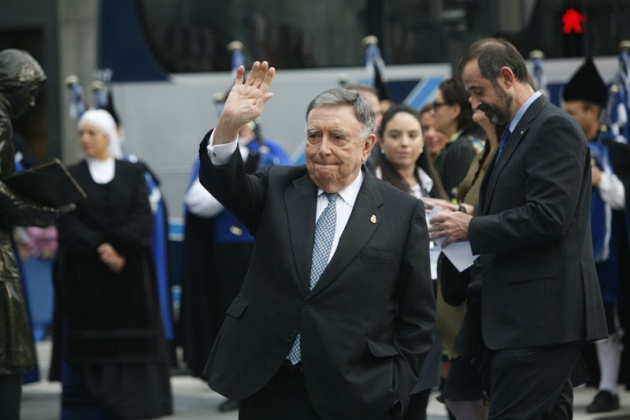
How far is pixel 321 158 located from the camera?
453cm

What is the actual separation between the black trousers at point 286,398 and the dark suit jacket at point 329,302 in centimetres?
8

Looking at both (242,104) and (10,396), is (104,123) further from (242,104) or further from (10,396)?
(242,104)

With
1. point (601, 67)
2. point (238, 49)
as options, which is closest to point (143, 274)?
point (238, 49)

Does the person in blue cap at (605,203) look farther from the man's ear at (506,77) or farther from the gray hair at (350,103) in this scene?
the gray hair at (350,103)

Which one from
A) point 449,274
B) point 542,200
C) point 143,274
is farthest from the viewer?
point 143,274

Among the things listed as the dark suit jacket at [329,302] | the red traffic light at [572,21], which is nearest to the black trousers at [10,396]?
the dark suit jacket at [329,302]

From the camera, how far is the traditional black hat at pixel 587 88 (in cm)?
874

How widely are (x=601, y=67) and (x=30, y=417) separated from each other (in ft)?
16.4

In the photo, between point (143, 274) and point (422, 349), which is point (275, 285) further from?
point (143, 274)

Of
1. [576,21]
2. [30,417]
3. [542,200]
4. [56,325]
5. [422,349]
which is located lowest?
[30,417]

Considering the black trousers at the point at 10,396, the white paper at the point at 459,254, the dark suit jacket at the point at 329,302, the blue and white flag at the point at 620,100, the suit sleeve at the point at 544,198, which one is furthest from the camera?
the blue and white flag at the point at 620,100

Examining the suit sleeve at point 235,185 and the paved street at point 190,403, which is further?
the paved street at point 190,403

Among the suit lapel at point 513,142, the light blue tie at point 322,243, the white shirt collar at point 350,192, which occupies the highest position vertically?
the suit lapel at point 513,142

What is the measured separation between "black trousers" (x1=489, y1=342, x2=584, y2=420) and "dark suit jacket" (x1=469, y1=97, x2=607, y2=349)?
0.06 meters
